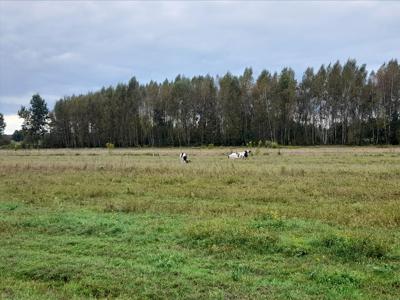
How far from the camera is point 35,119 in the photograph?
378 feet

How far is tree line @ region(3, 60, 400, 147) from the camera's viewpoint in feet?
259

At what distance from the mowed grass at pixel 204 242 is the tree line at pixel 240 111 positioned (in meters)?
64.4

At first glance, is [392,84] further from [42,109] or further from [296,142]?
[42,109]

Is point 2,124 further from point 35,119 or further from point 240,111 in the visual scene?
point 240,111

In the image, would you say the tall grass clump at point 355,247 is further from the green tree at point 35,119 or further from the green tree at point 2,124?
the green tree at point 2,124

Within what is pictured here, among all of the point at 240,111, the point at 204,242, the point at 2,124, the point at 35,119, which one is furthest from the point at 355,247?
the point at 2,124

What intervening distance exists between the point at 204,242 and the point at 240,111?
269ft

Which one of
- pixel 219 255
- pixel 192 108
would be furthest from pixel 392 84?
pixel 219 255

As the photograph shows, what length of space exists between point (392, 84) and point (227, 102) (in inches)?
1281

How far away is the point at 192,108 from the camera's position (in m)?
96.1

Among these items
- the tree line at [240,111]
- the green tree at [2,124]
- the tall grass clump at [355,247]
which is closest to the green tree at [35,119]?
the tree line at [240,111]

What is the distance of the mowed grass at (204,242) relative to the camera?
292 inches

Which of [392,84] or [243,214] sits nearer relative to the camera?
[243,214]

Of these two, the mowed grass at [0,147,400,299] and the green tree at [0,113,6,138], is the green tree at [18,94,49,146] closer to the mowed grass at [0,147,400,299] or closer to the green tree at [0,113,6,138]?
the green tree at [0,113,6,138]
